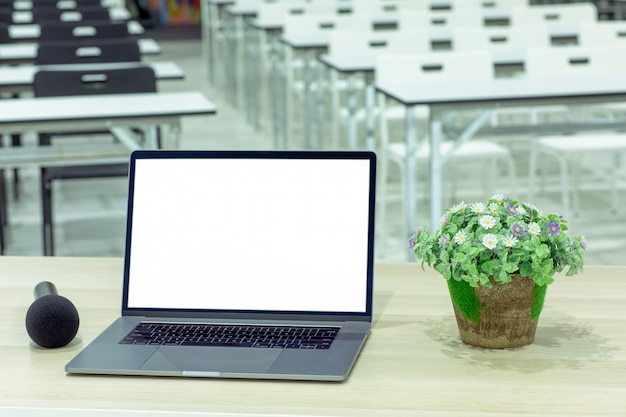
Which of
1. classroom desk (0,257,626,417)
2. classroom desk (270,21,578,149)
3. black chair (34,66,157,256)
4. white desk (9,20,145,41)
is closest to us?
classroom desk (0,257,626,417)

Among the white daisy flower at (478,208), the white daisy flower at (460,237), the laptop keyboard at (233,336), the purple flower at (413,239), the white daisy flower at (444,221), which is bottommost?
the laptop keyboard at (233,336)

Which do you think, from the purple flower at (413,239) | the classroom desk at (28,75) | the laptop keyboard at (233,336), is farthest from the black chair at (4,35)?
the purple flower at (413,239)

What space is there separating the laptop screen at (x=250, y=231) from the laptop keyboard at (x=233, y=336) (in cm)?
3

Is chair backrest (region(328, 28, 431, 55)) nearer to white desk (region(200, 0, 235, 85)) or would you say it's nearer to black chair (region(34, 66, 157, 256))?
black chair (region(34, 66, 157, 256))

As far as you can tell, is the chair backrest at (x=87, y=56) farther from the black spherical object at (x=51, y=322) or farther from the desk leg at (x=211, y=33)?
the desk leg at (x=211, y=33)

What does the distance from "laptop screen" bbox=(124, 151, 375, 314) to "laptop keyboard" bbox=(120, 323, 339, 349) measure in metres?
0.03

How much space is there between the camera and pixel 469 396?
1.21 m

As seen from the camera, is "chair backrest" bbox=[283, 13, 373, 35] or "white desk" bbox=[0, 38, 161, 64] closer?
"white desk" bbox=[0, 38, 161, 64]

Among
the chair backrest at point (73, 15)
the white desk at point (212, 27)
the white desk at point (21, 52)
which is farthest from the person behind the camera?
the white desk at point (212, 27)

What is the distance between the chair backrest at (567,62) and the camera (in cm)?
466

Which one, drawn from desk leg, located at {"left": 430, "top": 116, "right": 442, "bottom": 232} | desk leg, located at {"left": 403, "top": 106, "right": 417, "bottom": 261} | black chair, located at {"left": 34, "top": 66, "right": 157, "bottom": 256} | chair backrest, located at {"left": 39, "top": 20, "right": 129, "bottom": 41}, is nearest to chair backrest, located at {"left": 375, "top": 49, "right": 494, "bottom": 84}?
desk leg, located at {"left": 403, "top": 106, "right": 417, "bottom": 261}

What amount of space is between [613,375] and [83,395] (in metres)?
0.61

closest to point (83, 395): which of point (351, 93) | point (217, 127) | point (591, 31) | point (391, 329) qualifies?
point (391, 329)

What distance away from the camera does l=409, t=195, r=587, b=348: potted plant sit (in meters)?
1.32
